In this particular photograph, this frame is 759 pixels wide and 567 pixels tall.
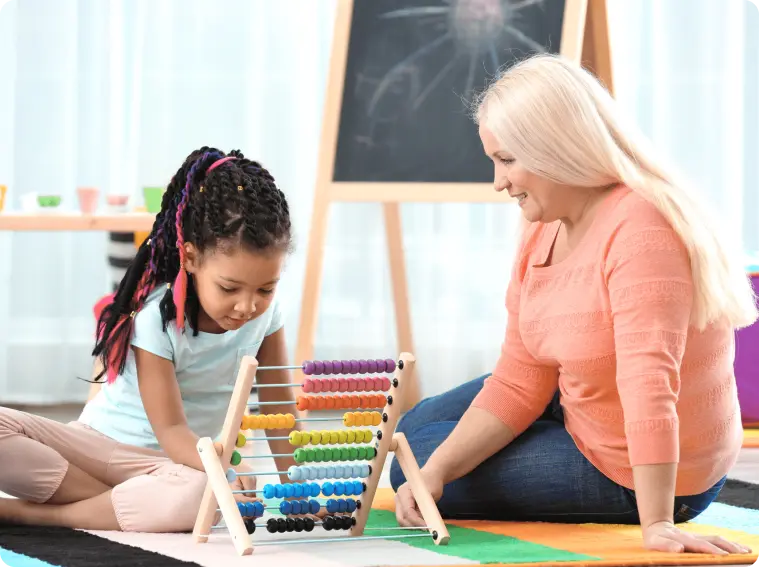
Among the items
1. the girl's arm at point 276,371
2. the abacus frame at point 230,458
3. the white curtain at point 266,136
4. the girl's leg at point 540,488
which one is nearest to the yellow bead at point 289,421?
the abacus frame at point 230,458

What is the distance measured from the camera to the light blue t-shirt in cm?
205

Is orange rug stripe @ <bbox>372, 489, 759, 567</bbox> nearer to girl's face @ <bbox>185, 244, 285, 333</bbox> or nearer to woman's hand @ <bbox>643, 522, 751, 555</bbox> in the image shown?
woman's hand @ <bbox>643, 522, 751, 555</bbox>

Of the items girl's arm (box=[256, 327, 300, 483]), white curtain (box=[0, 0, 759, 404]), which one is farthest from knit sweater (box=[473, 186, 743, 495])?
white curtain (box=[0, 0, 759, 404])

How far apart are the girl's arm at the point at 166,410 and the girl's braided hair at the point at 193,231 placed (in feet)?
0.21

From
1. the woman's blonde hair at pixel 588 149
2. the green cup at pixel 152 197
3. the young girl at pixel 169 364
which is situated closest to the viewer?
the woman's blonde hair at pixel 588 149

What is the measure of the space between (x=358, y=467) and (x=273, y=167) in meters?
2.20

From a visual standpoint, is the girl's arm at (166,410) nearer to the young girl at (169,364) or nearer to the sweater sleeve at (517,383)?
the young girl at (169,364)

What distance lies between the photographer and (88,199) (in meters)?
3.31

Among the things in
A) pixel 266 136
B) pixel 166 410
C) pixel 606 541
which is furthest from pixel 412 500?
pixel 266 136

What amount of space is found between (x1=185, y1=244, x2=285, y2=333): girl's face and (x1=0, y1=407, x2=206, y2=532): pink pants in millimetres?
256

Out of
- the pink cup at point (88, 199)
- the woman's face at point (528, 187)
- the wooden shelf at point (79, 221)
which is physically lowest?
the wooden shelf at point (79, 221)

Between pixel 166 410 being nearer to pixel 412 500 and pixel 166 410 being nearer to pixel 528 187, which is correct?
pixel 412 500

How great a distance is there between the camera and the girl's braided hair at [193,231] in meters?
1.95

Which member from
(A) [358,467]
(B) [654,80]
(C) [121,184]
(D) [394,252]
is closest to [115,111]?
(C) [121,184]
